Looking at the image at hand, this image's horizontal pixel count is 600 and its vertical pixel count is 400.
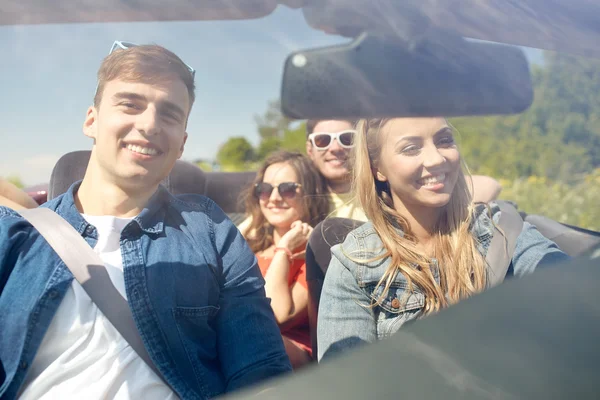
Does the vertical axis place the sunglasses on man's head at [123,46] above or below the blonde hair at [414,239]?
above

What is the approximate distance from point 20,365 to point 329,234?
89 centimetres

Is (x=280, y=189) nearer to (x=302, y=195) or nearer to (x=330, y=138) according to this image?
(x=302, y=195)

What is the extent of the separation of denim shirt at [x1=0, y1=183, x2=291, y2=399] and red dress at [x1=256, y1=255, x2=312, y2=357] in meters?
0.07

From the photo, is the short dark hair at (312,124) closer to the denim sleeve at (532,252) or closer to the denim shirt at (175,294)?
the denim shirt at (175,294)

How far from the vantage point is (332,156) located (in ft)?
6.29

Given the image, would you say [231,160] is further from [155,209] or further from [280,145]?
[155,209]

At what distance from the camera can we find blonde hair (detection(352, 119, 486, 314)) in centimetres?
152

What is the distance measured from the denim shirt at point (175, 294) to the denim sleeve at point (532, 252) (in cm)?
68

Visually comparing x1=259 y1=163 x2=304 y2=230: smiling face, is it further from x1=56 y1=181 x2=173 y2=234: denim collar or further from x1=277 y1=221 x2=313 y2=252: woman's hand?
x1=56 y1=181 x2=173 y2=234: denim collar

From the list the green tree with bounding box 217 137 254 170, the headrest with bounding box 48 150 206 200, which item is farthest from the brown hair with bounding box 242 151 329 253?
the headrest with bounding box 48 150 206 200

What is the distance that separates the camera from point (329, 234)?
1.77 metres

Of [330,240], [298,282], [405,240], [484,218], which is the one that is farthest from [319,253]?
[484,218]

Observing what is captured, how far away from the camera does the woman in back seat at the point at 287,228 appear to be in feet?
6.10

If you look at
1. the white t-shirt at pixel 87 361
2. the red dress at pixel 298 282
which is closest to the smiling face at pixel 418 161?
the red dress at pixel 298 282
